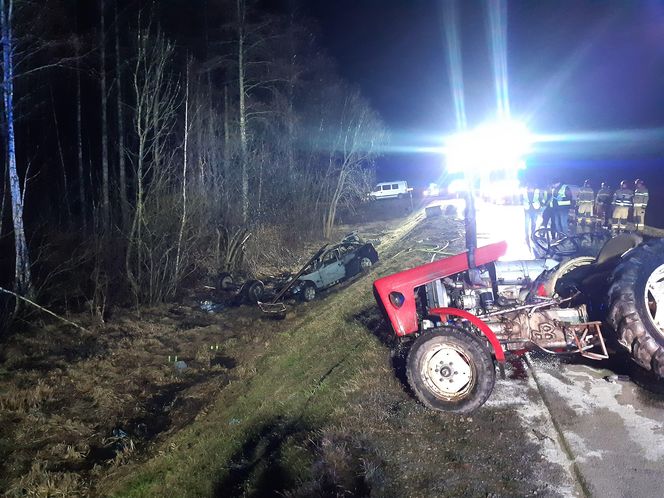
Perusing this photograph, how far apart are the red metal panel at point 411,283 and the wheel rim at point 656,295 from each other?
141 cm

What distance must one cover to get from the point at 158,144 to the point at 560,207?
40.6 feet

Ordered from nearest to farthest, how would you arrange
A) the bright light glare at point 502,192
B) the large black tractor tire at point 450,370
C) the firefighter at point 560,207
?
the large black tractor tire at point 450,370
the bright light glare at point 502,192
the firefighter at point 560,207

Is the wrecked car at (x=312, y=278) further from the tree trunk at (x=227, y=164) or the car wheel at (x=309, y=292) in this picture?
the tree trunk at (x=227, y=164)

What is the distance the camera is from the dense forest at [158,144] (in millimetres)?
11961

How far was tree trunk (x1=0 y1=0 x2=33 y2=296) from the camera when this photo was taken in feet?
32.3

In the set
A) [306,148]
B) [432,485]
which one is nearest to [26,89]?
[306,148]

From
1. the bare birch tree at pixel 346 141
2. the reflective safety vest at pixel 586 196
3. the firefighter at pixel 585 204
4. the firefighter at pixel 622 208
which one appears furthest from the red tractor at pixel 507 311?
the bare birch tree at pixel 346 141

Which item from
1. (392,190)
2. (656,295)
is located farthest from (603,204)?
(392,190)

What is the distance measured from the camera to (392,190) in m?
42.4

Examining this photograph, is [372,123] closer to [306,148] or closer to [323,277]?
[306,148]

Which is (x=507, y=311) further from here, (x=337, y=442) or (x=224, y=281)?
(x=224, y=281)

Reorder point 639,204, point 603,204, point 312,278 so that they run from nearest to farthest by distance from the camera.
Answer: point 312,278 < point 639,204 < point 603,204

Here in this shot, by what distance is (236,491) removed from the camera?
4.93 metres

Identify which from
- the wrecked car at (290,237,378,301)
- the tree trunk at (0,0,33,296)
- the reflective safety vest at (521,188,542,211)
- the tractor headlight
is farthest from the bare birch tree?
the tractor headlight
